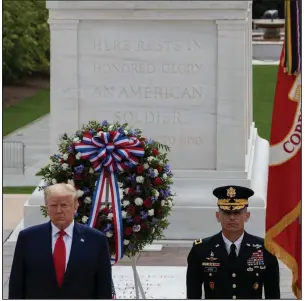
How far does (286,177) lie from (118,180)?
2757 millimetres

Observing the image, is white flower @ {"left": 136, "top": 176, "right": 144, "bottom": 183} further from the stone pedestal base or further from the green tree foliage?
the green tree foliage

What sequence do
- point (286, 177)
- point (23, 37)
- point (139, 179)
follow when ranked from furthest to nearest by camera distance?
point (23, 37) → point (139, 179) → point (286, 177)

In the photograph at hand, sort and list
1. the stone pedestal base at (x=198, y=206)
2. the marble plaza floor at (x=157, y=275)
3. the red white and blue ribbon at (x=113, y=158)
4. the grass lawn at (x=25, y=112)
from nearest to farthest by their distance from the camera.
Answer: the red white and blue ribbon at (x=113, y=158) → the marble plaza floor at (x=157, y=275) → the stone pedestal base at (x=198, y=206) → the grass lawn at (x=25, y=112)

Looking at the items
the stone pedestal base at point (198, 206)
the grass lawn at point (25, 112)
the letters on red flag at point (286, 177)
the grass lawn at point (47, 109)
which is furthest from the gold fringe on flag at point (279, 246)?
the grass lawn at point (25, 112)

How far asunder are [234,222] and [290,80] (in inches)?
37.7

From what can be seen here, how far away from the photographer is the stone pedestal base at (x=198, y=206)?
40.2ft

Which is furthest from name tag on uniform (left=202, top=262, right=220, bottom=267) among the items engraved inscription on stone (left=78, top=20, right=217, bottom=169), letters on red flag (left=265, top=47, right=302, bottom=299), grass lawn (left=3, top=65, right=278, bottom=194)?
grass lawn (left=3, top=65, right=278, bottom=194)

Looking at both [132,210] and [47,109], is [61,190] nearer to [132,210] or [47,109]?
[132,210]

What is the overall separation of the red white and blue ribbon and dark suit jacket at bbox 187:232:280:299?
2356 mm

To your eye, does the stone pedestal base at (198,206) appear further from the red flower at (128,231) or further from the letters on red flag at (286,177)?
the letters on red flag at (286,177)

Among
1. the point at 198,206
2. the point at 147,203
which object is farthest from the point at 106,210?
the point at 198,206

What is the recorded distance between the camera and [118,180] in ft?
32.0

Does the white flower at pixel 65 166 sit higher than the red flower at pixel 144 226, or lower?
higher

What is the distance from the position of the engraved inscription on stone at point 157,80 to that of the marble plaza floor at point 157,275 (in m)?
1.27
